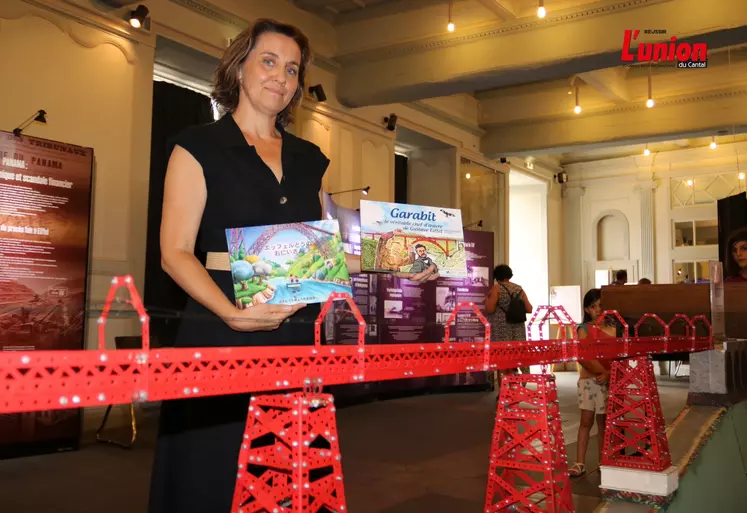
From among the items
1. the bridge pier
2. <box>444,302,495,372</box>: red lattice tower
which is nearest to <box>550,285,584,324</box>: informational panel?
the bridge pier

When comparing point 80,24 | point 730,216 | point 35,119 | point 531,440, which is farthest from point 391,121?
point 531,440

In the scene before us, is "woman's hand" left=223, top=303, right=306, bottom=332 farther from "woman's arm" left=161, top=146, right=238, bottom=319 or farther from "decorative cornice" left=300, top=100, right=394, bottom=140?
"decorative cornice" left=300, top=100, right=394, bottom=140

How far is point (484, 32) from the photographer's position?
7281 mm

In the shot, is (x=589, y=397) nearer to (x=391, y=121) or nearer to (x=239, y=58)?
(x=239, y=58)

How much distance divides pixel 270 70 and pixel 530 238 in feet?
45.9

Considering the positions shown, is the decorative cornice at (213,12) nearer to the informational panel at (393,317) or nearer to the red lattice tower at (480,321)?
the informational panel at (393,317)

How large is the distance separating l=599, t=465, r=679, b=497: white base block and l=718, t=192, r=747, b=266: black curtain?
27.3 feet

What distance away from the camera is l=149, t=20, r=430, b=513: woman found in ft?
3.71

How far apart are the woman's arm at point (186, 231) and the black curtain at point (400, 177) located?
951 cm

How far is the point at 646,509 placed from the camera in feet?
10.8

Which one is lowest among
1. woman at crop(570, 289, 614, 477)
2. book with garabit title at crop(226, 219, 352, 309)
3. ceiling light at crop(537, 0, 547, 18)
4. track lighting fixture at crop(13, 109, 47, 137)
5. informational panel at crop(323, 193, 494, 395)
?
woman at crop(570, 289, 614, 477)

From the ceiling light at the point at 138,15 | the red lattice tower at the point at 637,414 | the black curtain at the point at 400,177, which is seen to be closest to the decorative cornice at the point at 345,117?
the black curtain at the point at 400,177

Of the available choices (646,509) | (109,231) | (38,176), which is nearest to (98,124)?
(109,231)

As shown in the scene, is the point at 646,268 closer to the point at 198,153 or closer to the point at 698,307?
the point at 698,307
